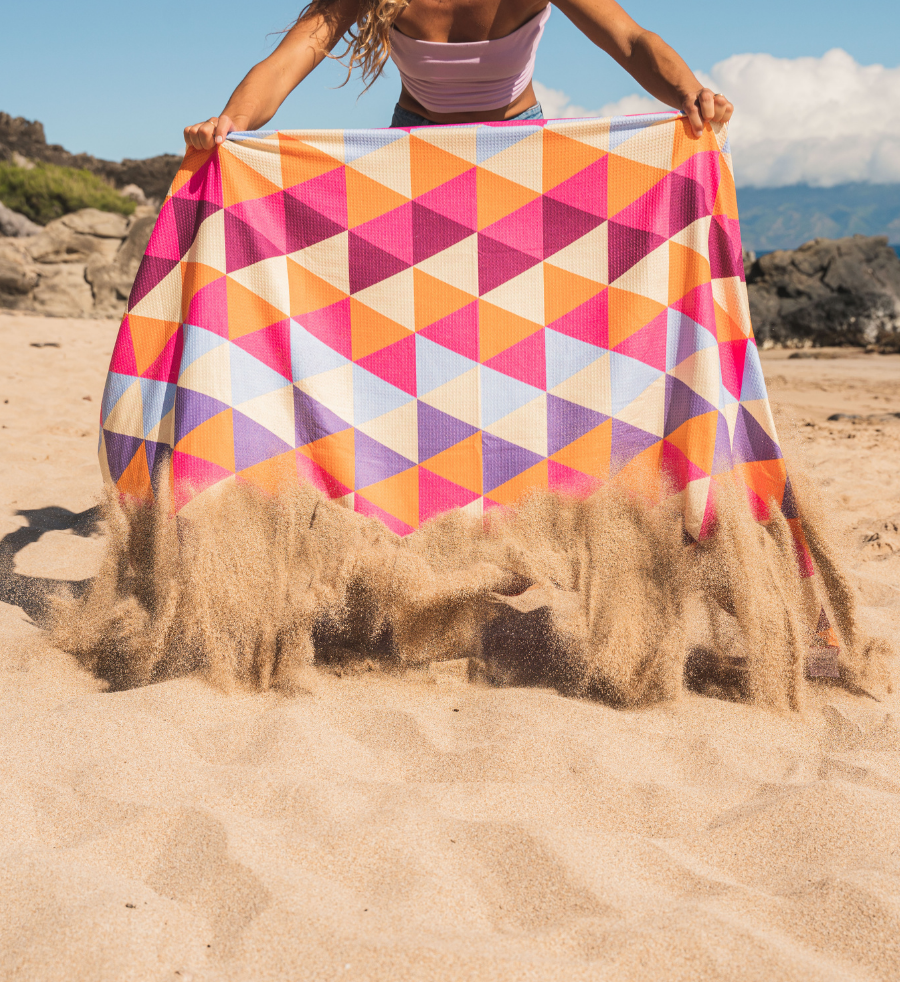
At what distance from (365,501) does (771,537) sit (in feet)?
3.05

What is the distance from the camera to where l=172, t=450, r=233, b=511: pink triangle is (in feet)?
5.93

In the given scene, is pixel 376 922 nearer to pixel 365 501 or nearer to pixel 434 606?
pixel 434 606

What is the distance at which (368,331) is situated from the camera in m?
1.92

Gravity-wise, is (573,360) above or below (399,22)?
below

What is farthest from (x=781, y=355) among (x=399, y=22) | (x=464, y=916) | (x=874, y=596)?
(x=464, y=916)

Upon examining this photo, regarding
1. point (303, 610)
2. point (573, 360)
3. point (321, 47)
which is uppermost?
point (321, 47)

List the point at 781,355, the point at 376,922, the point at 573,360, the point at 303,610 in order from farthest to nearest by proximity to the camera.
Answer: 1. the point at 781,355
2. the point at 573,360
3. the point at 303,610
4. the point at 376,922

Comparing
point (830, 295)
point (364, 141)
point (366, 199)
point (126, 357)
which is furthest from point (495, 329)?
point (830, 295)

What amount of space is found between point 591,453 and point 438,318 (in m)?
0.48

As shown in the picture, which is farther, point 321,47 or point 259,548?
point 321,47

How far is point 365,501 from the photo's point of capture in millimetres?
1897

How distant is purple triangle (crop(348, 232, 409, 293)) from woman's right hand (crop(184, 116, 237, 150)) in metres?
0.37

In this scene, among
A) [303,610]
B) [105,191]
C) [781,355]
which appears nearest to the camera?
[303,610]

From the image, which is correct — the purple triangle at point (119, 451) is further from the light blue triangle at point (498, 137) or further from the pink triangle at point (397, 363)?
the light blue triangle at point (498, 137)
